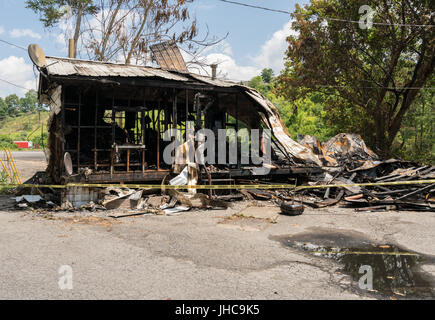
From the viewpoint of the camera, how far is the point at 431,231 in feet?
25.2

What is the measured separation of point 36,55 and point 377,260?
33.2ft

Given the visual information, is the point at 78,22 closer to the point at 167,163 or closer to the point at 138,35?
the point at 138,35

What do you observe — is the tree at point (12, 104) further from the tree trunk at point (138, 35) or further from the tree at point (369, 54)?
the tree at point (369, 54)

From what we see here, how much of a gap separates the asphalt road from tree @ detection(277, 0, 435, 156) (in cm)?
1221

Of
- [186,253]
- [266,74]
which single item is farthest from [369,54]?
[266,74]

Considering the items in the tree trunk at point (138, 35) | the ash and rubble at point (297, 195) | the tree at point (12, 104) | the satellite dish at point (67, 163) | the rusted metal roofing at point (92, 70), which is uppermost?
the tree at point (12, 104)

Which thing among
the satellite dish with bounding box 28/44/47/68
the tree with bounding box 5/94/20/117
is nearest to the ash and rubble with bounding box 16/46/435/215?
the satellite dish with bounding box 28/44/47/68

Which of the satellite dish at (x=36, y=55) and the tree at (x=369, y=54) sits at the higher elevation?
the tree at (x=369, y=54)

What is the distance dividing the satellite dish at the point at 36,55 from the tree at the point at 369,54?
1444 centimetres

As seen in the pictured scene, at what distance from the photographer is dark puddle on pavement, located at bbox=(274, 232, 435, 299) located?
174 inches

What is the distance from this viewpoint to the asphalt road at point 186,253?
430 centimetres

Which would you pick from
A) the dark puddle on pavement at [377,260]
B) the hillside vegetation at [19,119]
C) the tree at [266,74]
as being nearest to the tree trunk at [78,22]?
the dark puddle on pavement at [377,260]

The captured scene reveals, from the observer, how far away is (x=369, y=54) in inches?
763

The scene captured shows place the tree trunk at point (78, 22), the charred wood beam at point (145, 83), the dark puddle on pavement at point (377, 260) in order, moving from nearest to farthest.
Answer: the dark puddle on pavement at point (377, 260) → the charred wood beam at point (145, 83) → the tree trunk at point (78, 22)
